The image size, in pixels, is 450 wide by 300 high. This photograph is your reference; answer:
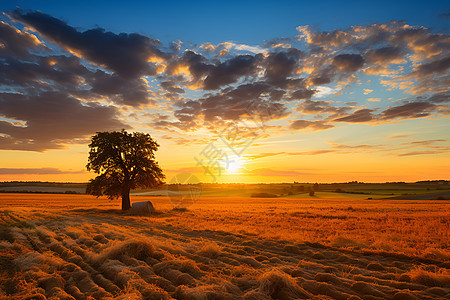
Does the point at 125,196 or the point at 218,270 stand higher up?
the point at 125,196

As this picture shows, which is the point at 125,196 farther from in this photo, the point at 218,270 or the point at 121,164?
the point at 218,270

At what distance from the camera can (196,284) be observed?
22.2ft

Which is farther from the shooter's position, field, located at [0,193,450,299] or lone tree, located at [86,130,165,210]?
lone tree, located at [86,130,165,210]

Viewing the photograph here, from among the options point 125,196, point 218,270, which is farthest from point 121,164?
point 218,270

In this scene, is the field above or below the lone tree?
below

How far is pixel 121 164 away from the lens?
34.3 metres

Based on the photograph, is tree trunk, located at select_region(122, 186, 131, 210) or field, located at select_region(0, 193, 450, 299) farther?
tree trunk, located at select_region(122, 186, 131, 210)

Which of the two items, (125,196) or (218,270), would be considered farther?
(125,196)

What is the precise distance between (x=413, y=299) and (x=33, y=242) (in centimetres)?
1378

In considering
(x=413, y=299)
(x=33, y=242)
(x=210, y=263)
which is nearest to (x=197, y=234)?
(x=210, y=263)

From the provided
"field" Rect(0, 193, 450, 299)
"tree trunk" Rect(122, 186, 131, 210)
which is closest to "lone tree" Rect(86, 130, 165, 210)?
"tree trunk" Rect(122, 186, 131, 210)

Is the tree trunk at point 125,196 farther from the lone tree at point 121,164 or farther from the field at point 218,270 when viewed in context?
the field at point 218,270

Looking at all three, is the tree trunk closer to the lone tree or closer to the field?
the lone tree

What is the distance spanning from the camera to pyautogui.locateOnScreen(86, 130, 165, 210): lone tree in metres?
33.4
